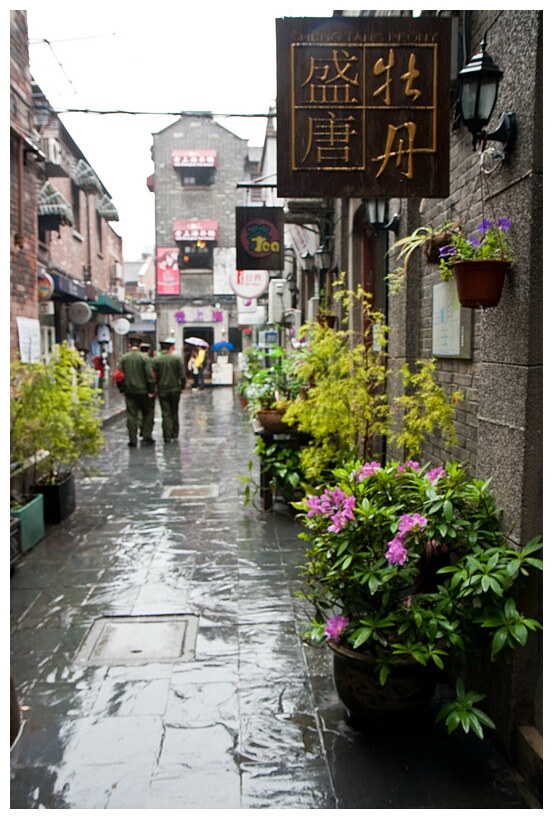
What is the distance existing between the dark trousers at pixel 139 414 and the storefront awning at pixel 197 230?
2595 cm

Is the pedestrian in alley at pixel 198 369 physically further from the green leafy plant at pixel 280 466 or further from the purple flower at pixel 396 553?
the purple flower at pixel 396 553

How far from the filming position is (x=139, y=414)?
13.6m

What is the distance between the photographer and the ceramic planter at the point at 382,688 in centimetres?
341

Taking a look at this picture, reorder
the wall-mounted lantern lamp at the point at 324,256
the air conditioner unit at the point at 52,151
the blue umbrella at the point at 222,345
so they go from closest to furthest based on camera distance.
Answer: the wall-mounted lantern lamp at the point at 324,256
the air conditioner unit at the point at 52,151
the blue umbrella at the point at 222,345

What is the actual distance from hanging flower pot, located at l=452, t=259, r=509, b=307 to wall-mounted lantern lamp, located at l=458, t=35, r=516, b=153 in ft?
1.83

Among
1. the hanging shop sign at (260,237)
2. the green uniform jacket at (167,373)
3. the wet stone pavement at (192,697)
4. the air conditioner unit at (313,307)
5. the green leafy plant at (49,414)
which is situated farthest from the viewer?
the green uniform jacket at (167,373)

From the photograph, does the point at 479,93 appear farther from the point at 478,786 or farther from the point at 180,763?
the point at 180,763

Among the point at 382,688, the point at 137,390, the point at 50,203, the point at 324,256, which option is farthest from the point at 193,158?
the point at 382,688

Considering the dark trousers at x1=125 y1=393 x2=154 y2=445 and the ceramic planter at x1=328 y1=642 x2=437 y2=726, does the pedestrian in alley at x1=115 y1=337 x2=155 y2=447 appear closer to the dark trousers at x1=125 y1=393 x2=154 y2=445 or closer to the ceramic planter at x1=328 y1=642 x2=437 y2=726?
the dark trousers at x1=125 y1=393 x2=154 y2=445

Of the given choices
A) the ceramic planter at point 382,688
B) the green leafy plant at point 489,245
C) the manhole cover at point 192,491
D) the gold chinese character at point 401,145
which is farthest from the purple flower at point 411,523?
the manhole cover at point 192,491

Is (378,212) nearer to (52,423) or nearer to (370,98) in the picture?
(370,98)

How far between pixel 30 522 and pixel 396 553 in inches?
176

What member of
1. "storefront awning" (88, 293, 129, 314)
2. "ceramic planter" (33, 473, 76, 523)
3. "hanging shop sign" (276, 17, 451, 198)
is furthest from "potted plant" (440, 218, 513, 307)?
"storefront awning" (88, 293, 129, 314)

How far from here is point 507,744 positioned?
331cm
